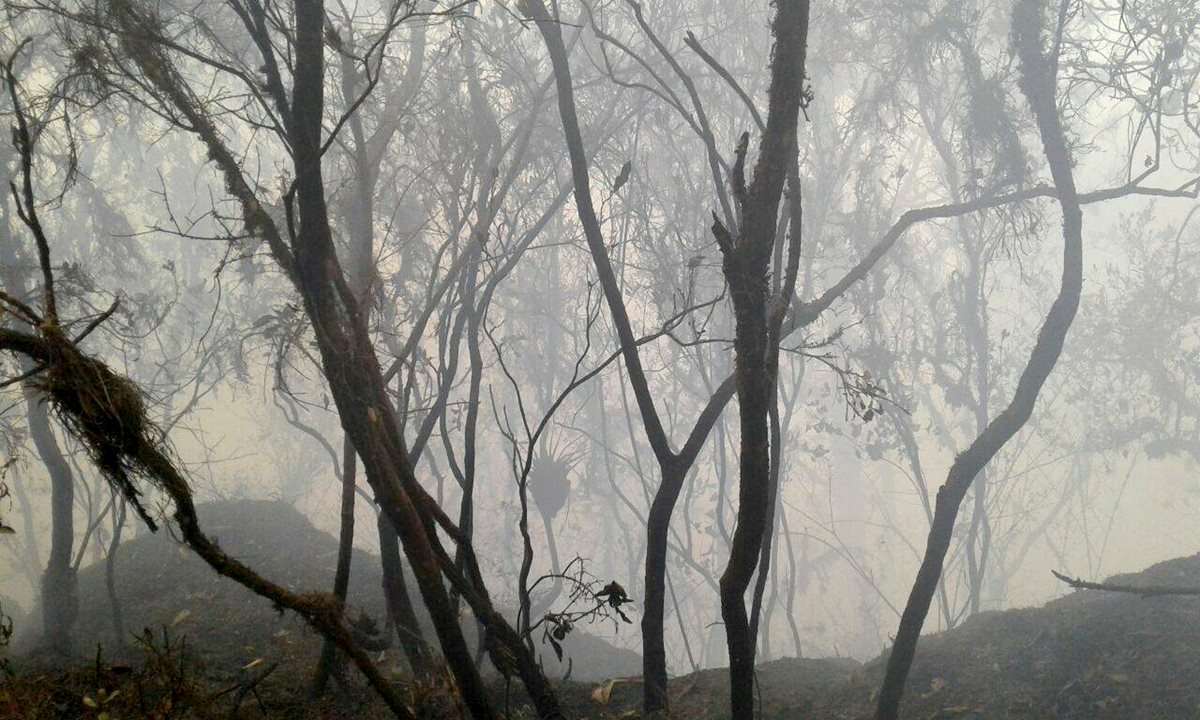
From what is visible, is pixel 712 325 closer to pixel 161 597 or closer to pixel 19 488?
pixel 161 597

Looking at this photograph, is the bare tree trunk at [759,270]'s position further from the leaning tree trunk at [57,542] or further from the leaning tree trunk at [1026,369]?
the leaning tree trunk at [57,542]

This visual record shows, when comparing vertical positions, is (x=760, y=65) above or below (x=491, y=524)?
above

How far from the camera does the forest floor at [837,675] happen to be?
3475 mm

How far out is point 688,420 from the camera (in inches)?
983

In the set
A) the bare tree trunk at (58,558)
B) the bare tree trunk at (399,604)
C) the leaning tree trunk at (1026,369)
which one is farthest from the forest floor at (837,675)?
the bare tree trunk at (58,558)

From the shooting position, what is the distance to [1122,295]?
19750mm

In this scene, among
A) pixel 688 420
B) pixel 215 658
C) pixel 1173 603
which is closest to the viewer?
pixel 215 658

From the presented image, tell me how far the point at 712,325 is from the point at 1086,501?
53.4 ft

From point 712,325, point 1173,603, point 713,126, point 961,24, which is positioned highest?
point 713,126

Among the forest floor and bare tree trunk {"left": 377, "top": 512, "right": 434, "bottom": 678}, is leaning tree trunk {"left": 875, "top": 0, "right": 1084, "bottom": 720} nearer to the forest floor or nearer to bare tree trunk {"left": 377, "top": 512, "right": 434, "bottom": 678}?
the forest floor

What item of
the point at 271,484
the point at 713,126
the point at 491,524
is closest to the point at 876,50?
the point at 713,126

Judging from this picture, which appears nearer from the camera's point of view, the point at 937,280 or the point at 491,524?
the point at 937,280

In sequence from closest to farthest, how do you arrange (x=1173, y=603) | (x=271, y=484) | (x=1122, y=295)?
(x=1173, y=603) < (x=1122, y=295) < (x=271, y=484)

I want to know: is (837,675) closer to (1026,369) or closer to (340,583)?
(1026,369)
